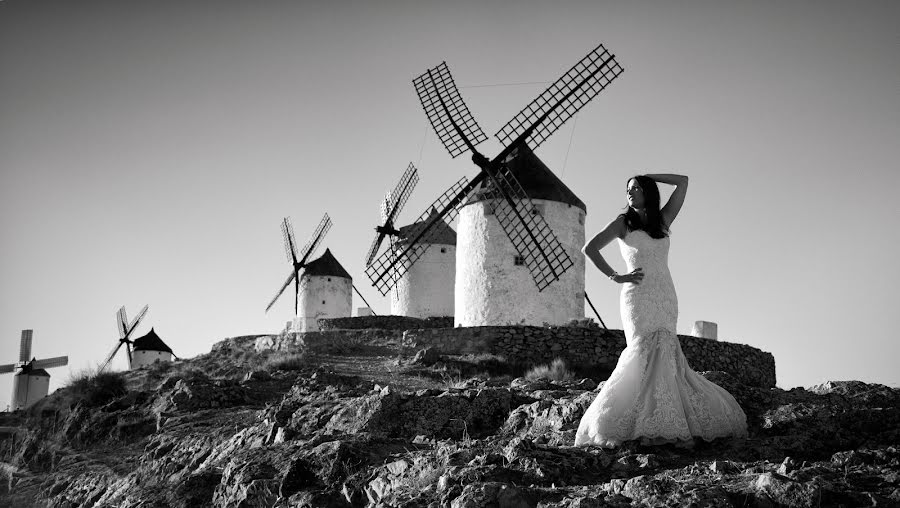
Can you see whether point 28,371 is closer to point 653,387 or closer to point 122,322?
point 122,322

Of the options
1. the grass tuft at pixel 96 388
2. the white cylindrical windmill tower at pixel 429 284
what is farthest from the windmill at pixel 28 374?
the grass tuft at pixel 96 388

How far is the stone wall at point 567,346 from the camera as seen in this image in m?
17.9

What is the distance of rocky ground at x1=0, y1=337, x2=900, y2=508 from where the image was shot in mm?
4734

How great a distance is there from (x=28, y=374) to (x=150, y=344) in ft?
21.1

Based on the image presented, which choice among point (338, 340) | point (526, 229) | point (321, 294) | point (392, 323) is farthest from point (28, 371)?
point (526, 229)

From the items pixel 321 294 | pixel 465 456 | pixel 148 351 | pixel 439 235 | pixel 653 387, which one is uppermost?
pixel 439 235

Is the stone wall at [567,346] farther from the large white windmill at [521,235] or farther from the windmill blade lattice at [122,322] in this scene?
the windmill blade lattice at [122,322]

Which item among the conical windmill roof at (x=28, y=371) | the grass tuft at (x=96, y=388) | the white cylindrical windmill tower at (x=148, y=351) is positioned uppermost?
the white cylindrical windmill tower at (x=148, y=351)

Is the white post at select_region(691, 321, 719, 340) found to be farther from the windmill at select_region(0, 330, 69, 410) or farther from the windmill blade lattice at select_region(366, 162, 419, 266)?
the windmill at select_region(0, 330, 69, 410)

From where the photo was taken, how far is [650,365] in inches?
238

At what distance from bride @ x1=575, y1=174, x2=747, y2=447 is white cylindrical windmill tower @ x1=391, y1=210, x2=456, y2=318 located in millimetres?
23775

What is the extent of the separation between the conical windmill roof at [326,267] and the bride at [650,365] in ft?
96.4

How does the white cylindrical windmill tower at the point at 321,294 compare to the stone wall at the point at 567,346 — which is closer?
the stone wall at the point at 567,346

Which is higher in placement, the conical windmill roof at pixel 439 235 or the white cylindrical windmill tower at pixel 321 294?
the conical windmill roof at pixel 439 235
